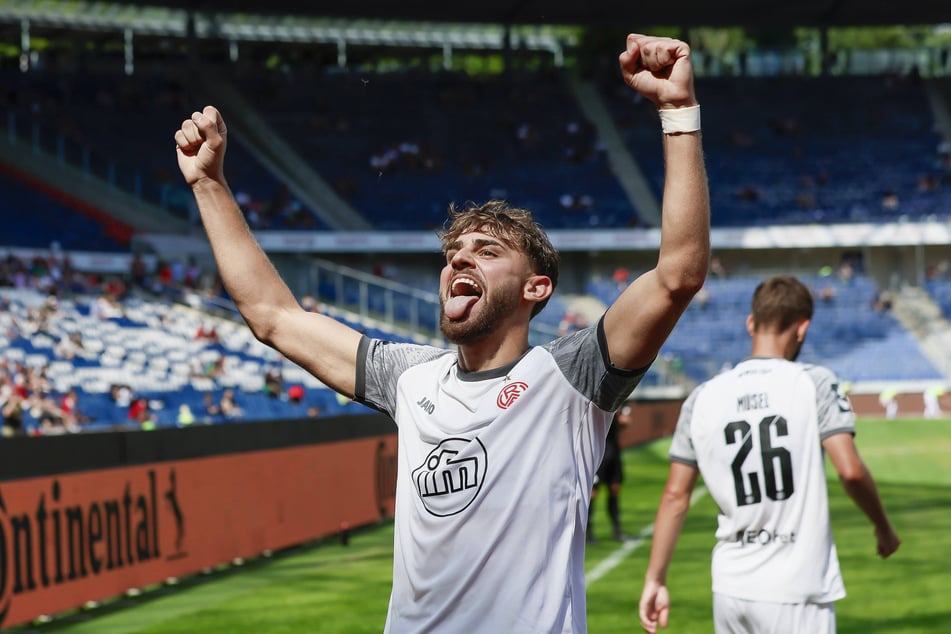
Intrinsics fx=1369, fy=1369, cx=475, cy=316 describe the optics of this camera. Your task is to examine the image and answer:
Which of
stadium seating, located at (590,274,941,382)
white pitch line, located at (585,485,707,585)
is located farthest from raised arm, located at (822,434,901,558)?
stadium seating, located at (590,274,941,382)

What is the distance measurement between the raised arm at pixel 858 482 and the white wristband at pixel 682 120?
2360 millimetres

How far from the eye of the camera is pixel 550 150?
2015 inches

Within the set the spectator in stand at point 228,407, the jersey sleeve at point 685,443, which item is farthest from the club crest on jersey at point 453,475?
the spectator in stand at point 228,407

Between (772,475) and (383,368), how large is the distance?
2045 mm

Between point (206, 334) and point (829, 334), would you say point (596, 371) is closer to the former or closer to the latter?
point (206, 334)

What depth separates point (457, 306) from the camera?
3.41 metres

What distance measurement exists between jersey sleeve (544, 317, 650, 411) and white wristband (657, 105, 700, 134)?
0.51 metres

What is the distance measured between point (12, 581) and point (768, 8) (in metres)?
45.0

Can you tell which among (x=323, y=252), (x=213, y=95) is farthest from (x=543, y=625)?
(x=213, y=95)

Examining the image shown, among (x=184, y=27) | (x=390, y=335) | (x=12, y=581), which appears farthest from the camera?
(x=184, y=27)

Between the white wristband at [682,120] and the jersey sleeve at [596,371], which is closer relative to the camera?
the white wristband at [682,120]

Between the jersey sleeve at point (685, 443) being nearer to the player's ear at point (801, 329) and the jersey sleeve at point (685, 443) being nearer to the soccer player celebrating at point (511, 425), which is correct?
the player's ear at point (801, 329)

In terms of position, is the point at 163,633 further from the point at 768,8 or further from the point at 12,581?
the point at 768,8

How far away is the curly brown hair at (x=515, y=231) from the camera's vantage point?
3.54 m
